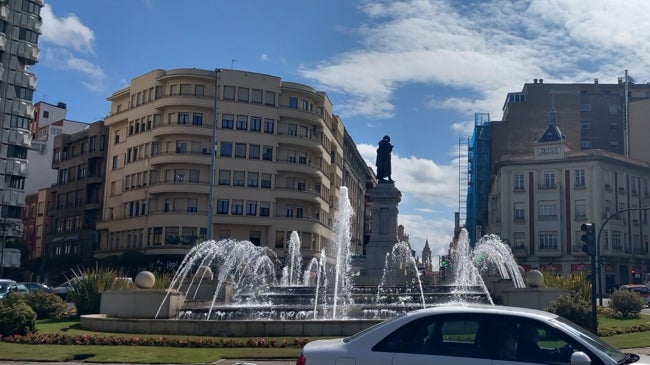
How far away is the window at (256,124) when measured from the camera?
2598 inches

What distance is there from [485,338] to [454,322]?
1.15ft

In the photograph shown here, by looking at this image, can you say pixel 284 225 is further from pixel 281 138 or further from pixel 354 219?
pixel 354 219

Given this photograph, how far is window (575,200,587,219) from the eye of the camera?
6881 cm

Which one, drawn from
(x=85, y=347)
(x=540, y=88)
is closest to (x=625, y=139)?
(x=540, y=88)

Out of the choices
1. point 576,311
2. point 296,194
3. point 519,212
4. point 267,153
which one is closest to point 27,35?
point 267,153

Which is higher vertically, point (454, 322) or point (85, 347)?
point (454, 322)

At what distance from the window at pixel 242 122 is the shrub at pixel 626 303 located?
1809 inches

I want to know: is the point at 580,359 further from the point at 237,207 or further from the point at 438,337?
the point at 237,207

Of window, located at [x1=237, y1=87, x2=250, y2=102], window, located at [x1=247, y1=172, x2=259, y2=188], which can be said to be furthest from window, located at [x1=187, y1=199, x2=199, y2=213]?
window, located at [x1=237, y1=87, x2=250, y2=102]

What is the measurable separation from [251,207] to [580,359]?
5891cm

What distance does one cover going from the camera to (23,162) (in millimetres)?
62781

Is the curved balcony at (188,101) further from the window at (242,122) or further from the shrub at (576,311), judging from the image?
the shrub at (576,311)

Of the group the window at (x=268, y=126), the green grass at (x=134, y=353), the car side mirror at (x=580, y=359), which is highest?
the window at (x=268, y=126)

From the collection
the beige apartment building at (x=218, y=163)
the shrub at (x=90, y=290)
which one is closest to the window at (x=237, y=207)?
the beige apartment building at (x=218, y=163)
